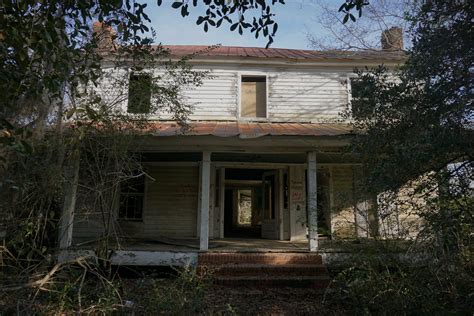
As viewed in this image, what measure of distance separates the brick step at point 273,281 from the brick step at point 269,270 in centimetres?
17

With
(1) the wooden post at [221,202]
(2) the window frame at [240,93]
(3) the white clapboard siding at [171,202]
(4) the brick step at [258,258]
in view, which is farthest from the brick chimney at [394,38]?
(4) the brick step at [258,258]

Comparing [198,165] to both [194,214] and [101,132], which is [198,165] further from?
[101,132]

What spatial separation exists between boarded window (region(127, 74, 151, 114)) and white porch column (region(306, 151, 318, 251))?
11.8ft

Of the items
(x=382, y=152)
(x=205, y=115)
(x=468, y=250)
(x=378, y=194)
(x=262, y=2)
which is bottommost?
(x=468, y=250)

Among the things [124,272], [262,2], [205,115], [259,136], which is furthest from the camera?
[205,115]

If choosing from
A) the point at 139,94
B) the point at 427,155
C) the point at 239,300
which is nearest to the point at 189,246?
the point at 239,300

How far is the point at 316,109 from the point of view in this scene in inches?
467

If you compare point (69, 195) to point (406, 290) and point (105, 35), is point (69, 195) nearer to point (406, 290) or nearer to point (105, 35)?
point (105, 35)

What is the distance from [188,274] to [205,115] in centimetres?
620

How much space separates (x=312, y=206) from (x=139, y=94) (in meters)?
3.84

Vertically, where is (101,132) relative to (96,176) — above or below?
above

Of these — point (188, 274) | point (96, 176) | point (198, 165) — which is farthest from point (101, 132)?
point (198, 165)

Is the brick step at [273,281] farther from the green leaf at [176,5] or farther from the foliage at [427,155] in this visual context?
the green leaf at [176,5]

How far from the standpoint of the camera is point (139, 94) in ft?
23.0
